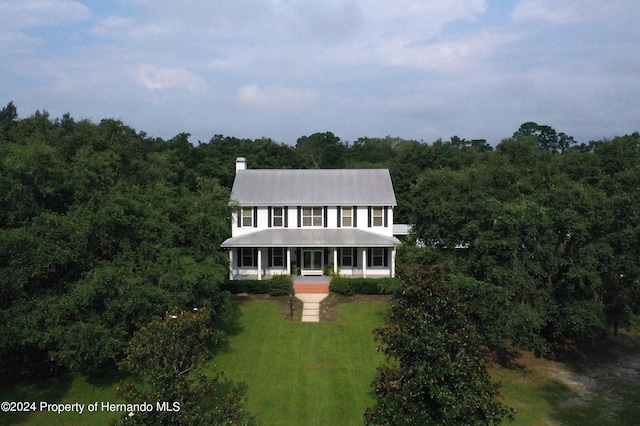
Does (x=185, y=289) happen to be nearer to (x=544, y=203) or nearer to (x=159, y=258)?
(x=159, y=258)

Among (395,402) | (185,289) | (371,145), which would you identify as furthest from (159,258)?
(371,145)

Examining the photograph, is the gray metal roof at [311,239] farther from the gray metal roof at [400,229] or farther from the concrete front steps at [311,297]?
the gray metal roof at [400,229]

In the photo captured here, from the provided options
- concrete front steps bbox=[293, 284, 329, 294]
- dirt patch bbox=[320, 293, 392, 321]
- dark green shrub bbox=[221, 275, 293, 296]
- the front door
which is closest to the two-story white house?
the front door

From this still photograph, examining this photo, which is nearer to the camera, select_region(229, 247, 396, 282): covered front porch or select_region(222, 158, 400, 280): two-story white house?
select_region(222, 158, 400, 280): two-story white house

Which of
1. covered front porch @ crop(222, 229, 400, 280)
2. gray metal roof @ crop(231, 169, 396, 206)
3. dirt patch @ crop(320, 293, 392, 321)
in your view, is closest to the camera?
dirt patch @ crop(320, 293, 392, 321)

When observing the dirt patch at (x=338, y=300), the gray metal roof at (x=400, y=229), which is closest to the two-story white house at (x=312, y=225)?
the dirt patch at (x=338, y=300)

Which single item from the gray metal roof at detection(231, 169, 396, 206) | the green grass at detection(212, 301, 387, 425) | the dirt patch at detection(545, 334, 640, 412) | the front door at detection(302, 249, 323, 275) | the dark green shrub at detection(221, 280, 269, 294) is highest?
the gray metal roof at detection(231, 169, 396, 206)

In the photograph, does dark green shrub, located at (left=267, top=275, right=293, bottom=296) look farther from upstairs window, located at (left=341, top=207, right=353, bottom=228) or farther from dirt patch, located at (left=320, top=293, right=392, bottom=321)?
upstairs window, located at (left=341, top=207, right=353, bottom=228)
